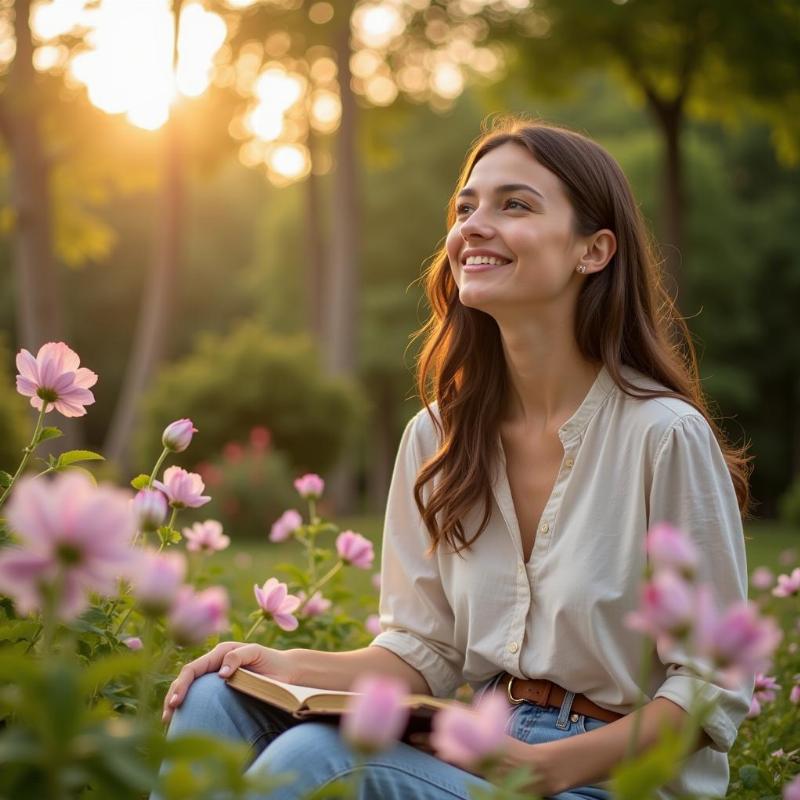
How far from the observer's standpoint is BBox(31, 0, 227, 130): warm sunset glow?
43.1ft

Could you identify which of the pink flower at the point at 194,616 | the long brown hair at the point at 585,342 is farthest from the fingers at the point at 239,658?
the pink flower at the point at 194,616

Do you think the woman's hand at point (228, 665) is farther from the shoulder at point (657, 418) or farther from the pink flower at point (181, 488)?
the shoulder at point (657, 418)

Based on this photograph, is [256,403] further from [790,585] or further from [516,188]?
[516,188]

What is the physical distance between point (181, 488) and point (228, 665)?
349 millimetres

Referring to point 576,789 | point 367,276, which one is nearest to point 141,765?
point 576,789

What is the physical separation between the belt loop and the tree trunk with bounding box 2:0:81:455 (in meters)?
11.3

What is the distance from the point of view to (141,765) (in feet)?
3.31

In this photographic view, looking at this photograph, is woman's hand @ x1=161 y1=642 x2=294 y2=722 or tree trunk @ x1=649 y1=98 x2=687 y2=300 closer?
woman's hand @ x1=161 y1=642 x2=294 y2=722

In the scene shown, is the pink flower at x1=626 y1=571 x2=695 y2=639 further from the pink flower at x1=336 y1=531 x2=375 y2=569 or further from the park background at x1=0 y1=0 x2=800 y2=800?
the park background at x1=0 y1=0 x2=800 y2=800

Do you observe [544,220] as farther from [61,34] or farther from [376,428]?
[376,428]

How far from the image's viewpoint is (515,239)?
237 cm

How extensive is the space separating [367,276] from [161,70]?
37.6 ft

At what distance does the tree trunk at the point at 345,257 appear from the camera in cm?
1453

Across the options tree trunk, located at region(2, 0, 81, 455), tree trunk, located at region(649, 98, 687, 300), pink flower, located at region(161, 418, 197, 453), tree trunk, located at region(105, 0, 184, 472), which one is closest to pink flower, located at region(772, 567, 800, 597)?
pink flower, located at region(161, 418, 197, 453)
